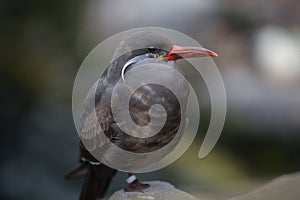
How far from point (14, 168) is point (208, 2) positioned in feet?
10.2

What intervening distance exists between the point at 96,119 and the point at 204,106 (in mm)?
3002

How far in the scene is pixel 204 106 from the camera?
7734 mm

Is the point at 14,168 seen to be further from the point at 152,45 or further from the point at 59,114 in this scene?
the point at 152,45

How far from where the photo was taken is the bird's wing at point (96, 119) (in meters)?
4.82

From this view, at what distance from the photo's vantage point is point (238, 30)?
30.3 ft

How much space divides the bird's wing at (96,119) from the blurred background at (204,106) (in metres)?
1.70

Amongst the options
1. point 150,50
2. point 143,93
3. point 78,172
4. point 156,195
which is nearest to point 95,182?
point 78,172

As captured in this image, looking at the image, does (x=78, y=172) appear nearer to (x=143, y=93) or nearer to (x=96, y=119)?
(x=96, y=119)

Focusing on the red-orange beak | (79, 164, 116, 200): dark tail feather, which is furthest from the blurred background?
the red-orange beak

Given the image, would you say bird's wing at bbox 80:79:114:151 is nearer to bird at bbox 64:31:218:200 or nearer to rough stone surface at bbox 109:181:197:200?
bird at bbox 64:31:218:200

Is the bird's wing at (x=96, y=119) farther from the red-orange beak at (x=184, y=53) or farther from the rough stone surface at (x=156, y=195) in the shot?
the red-orange beak at (x=184, y=53)

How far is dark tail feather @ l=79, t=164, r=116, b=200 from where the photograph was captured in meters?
5.21

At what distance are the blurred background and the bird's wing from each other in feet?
5.57

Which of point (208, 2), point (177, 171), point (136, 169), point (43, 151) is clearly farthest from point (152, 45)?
point (208, 2)
